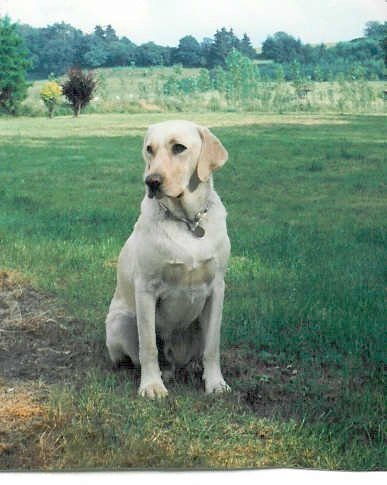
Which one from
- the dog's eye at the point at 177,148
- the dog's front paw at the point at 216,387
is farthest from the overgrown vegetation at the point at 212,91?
the dog's front paw at the point at 216,387

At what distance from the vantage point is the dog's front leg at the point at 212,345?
3803 millimetres

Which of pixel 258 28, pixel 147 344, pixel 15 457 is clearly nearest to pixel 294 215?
pixel 258 28

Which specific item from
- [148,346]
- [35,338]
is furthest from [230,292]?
[35,338]

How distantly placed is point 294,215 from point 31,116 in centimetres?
133

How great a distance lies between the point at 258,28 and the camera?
13.8 feet

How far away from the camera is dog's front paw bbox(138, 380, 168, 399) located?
3748 mm

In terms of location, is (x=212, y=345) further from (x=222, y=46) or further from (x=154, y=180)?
(x=222, y=46)

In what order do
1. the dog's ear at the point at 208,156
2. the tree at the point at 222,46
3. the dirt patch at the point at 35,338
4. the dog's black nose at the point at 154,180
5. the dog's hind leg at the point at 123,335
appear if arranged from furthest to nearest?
the tree at the point at 222,46, the dirt patch at the point at 35,338, the dog's hind leg at the point at 123,335, the dog's ear at the point at 208,156, the dog's black nose at the point at 154,180

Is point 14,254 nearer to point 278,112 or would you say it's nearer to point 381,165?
point 278,112

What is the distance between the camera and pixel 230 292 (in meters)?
4.41

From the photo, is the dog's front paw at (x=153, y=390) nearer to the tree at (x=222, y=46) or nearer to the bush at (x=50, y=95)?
the bush at (x=50, y=95)

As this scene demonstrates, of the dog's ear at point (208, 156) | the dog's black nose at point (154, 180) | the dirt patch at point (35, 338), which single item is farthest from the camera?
the dirt patch at point (35, 338)

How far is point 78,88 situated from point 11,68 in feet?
1.04

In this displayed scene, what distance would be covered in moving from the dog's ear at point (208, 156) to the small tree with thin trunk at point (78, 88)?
1.03m
